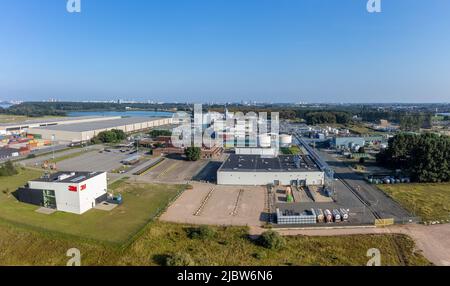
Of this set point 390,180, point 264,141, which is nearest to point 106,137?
point 264,141

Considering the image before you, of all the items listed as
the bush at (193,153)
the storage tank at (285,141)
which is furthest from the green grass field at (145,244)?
the storage tank at (285,141)

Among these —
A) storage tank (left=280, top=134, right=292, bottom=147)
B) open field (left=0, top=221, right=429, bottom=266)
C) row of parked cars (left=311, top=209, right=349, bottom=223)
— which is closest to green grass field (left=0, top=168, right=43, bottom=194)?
open field (left=0, top=221, right=429, bottom=266)

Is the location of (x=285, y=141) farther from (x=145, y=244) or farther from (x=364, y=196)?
(x=145, y=244)

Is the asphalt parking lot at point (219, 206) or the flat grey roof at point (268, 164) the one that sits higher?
the flat grey roof at point (268, 164)

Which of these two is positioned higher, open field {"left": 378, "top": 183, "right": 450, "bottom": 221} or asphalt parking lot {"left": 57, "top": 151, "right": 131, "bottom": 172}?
asphalt parking lot {"left": 57, "top": 151, "right": 131, "bottom": 172}

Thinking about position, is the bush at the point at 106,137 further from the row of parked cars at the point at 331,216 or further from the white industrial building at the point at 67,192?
the row of parked cars at the point at 331,216

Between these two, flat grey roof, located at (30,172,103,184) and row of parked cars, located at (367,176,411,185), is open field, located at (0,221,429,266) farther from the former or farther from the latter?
row of parked cars, located at (367,176,411,185)
